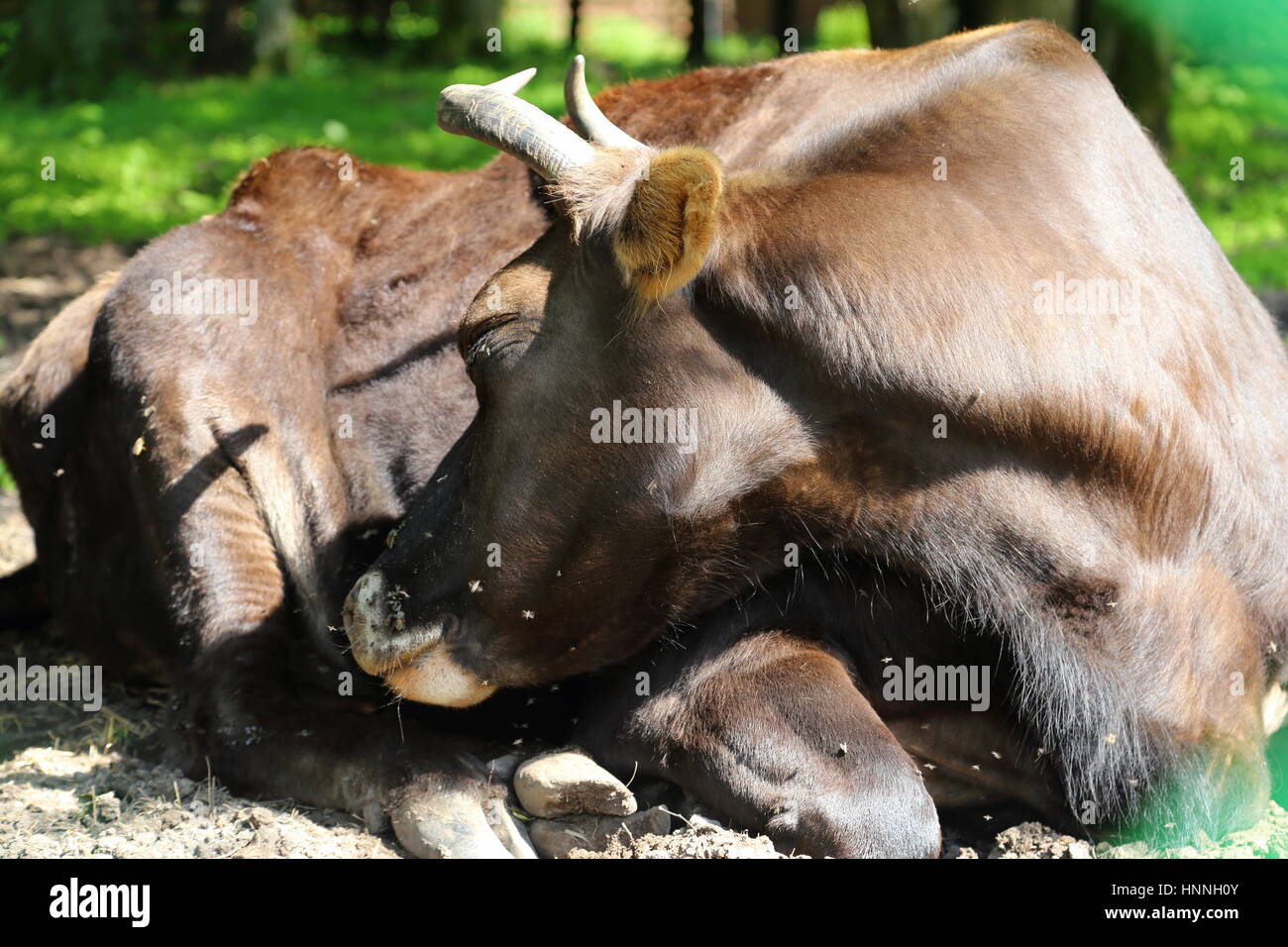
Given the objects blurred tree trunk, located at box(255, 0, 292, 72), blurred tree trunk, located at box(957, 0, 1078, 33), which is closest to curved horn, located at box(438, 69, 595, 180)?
blurred tree trunk, located at box(957, 0, 1078, 33)

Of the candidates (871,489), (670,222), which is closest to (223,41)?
(670,222)

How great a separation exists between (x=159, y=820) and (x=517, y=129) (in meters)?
2.22

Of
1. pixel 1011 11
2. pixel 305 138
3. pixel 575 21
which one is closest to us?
pixel 1011 11

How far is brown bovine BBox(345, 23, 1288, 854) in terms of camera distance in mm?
3754

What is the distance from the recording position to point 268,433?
498cm

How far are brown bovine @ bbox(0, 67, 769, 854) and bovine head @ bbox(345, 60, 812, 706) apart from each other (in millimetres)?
525

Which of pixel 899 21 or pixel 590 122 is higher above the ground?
pixel 899 21

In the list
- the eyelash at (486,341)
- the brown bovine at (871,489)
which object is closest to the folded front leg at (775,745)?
the brown bovine at (871,489)

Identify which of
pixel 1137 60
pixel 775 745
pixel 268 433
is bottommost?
pixel 775 745

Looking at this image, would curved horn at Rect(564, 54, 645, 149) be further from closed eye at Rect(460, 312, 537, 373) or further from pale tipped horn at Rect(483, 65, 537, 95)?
closed eye at Rect(460, 312, 537, 373)

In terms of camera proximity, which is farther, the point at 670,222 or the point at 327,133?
the point at 327,133

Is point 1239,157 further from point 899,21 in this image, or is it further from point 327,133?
point 327,133

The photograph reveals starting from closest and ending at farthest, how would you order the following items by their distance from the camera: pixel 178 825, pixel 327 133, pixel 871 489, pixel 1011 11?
pixel 871 489 < pixel 178 825 < pixel 1011 11 < pixel 327 133

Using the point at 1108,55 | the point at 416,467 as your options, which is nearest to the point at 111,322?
the point at 416,467
